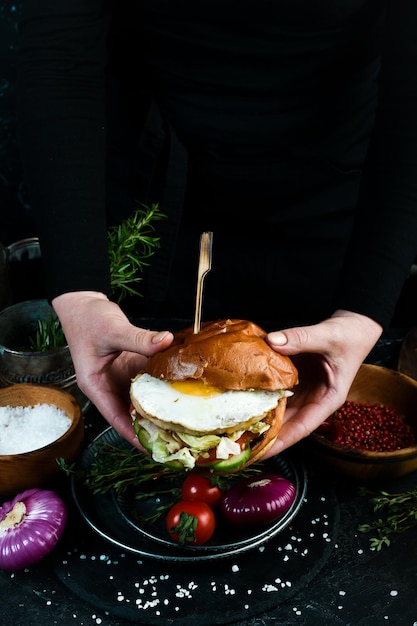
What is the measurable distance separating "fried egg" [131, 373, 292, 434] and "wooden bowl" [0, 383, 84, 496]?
34 cm

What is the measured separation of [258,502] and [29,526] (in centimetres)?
57

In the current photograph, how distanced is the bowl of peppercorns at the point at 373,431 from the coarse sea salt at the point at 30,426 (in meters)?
0.72

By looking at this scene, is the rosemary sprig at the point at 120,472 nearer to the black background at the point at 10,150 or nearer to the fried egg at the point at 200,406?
the fried egg at the point at 200,406

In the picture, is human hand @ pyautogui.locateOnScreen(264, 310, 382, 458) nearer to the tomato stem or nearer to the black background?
the tomato stem

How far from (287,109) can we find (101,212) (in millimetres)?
801

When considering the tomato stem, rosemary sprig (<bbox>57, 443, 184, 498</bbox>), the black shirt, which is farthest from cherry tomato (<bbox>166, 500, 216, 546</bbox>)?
the black shirt

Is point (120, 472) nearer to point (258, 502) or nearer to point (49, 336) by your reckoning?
point (258, 502)

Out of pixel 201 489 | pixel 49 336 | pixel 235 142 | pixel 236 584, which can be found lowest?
pixel 236 584

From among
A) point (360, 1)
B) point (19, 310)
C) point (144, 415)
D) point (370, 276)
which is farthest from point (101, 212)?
point (360, 1)

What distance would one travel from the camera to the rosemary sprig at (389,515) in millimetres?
1675

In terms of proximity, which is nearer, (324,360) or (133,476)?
(324,360)

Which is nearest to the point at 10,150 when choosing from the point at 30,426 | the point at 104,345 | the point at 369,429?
the point at 30,426

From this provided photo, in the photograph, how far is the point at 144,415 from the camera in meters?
1.50

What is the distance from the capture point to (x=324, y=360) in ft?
5.54
